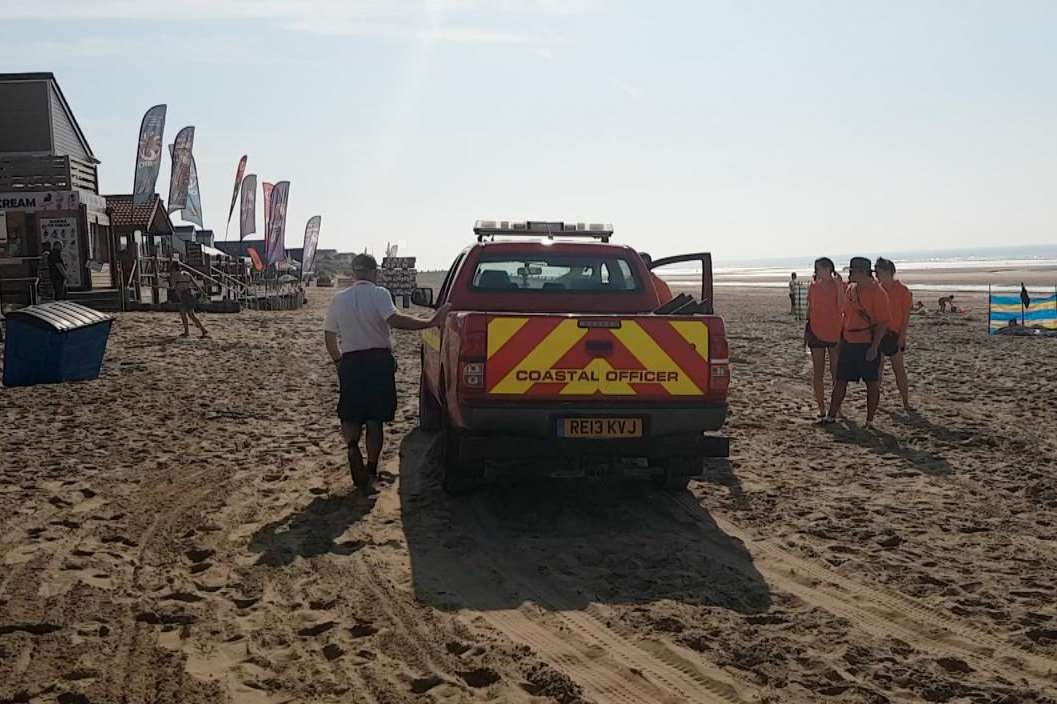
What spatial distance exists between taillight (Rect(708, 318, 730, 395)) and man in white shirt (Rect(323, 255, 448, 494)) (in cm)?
195

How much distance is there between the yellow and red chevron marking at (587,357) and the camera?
239 inches

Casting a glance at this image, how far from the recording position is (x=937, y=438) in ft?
29.8

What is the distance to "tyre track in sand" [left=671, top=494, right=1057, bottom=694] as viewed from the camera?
4.00 meters

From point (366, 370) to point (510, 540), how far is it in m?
1.87

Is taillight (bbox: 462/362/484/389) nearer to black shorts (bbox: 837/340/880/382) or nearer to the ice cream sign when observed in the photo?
black shorts (bbox: 837/340/880/382)

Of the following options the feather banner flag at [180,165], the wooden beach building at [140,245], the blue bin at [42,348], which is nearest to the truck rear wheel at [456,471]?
the blue bin at [42,348]

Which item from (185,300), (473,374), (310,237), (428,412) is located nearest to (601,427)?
(473,374)

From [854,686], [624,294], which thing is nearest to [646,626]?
[854,686]

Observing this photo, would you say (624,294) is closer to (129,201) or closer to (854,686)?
(854,686)

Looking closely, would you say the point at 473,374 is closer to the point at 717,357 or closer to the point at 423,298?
the point at 717,357

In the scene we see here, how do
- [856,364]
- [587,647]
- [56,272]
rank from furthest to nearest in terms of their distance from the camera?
[56,272] → [856,364] → [587,647]

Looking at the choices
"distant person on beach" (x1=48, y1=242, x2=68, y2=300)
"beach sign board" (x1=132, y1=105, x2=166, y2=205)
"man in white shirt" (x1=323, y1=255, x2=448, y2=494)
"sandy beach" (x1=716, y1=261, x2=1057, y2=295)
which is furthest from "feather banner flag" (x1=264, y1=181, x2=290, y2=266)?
"man in white shirt" (x1=323, y1=255, x2=448, y2=494)

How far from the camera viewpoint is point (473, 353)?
19.9 ft

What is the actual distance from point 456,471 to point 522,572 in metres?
1.49
